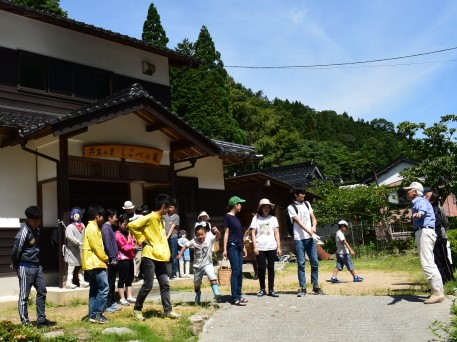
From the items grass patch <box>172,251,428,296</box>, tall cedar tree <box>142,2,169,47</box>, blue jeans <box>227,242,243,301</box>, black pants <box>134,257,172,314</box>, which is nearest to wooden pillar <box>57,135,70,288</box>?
grass patch <box>172,251,428,296</box>

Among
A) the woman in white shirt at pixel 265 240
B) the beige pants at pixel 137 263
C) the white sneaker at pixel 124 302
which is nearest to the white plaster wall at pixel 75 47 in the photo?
the beige pants at pixel 137 263

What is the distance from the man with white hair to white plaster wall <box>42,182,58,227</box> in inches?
315

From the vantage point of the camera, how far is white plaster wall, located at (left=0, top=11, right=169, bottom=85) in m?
12.7

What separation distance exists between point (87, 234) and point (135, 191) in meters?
6.69

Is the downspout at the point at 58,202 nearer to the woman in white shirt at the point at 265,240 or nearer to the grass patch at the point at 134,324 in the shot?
the grass patch at the point at 134,324

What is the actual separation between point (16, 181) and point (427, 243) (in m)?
8.80

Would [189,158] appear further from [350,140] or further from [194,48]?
[350,140]

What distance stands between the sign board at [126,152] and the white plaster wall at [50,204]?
45.0 inches

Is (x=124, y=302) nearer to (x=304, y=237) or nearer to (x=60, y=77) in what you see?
(x=304, y=237)

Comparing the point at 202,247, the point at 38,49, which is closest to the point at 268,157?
the point at 38,49

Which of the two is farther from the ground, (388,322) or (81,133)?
(81,133)

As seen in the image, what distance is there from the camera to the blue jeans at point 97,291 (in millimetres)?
7141

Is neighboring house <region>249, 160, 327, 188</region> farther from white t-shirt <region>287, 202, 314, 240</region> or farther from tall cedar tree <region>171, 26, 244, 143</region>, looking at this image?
white t-shirt <region>287, 202, 314, 240</region>

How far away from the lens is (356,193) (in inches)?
909
